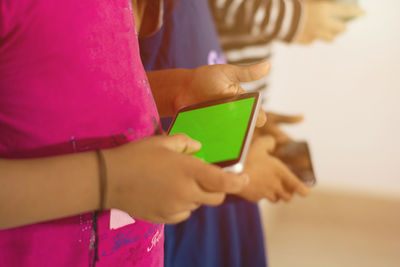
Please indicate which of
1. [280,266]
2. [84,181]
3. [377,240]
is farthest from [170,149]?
[377,240]

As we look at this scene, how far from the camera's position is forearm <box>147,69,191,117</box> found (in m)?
0.44

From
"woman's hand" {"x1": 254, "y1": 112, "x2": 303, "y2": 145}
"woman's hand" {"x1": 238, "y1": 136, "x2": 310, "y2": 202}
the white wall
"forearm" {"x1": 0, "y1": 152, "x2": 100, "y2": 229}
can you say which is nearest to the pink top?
"forearm" {"x1": 0, "y1": 152, "x2": 100, "y2": 229}

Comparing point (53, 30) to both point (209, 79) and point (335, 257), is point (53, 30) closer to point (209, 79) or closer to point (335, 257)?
point (209, 79)

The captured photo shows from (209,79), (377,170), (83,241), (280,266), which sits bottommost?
(280,266)

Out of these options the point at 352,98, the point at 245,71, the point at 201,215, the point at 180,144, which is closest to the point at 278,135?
the point at 201,215

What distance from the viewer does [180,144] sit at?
301 mm

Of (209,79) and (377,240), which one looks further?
(377,240)

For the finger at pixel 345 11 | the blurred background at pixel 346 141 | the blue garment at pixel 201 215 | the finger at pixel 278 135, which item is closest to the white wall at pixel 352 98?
the blurred background at pixel 346 141

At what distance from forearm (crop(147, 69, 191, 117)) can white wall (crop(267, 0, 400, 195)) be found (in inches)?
35.9

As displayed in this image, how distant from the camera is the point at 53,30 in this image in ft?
0.95

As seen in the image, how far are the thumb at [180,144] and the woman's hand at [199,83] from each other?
10 cm

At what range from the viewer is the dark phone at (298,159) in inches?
24.6

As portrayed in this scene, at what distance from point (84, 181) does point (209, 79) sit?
195mm

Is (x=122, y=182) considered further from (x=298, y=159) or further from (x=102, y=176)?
(x=298, y=159)
